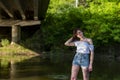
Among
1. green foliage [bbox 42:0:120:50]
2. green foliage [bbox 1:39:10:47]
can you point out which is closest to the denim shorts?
green foliage [bbox 42:0:120:50]

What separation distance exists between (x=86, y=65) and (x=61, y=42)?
2153cm

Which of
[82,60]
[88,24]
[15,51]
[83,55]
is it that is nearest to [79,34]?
[83,55]

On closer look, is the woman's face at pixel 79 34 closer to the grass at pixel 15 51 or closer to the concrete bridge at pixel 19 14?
the concrete bridge at pixel 19 14

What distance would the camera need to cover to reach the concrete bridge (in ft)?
99.0

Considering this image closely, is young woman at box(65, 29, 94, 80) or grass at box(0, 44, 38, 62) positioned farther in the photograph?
grass at box(0, 44, 38, 62)

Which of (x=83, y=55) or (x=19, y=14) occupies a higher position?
(x=19, y=14)

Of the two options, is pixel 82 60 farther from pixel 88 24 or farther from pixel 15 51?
pixel 88 24

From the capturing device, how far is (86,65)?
41.1 feet

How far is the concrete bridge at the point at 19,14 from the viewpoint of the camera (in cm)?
3017

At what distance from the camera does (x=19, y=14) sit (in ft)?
109

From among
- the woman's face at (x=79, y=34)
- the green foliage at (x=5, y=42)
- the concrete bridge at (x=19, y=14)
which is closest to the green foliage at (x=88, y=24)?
the concrete bridge at (x=19, y=14)

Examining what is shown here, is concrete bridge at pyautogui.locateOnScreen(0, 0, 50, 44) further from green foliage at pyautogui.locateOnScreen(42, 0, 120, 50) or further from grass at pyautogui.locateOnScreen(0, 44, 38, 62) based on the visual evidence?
green foliage at pyautogui.locateOnScreen(42, 0, 120, 50)

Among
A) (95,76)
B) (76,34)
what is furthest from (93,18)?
(76,34)

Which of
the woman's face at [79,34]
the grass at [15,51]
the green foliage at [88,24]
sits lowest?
the grass at [15,51]
